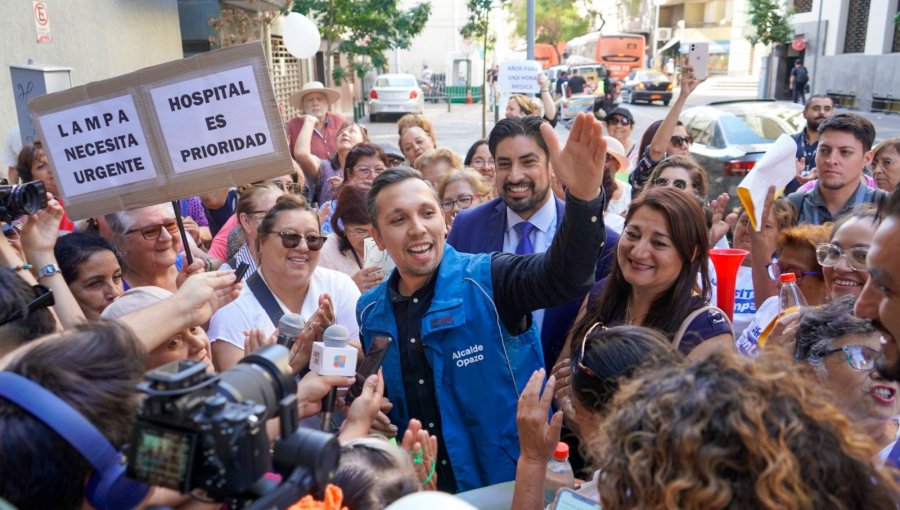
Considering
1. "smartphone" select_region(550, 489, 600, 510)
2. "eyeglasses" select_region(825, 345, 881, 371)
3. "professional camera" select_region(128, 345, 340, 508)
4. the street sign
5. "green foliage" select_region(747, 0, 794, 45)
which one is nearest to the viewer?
"professional camera" select_region(128, 345, 340, 508)

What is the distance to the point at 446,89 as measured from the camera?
37.4 metres

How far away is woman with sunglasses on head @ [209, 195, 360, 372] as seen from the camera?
3168mm

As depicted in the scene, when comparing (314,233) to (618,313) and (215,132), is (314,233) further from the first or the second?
(618,313)

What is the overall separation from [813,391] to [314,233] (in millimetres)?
2535

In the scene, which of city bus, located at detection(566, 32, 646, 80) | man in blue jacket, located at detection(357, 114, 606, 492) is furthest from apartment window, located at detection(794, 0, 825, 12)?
man in blue jacket, located at detection(357, 114, 606, 492)

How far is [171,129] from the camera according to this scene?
10.4 feet

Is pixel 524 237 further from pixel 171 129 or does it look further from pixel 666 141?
pixel 666 141

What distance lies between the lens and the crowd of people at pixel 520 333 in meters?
1.31

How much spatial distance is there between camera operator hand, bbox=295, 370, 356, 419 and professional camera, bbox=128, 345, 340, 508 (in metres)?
1.07

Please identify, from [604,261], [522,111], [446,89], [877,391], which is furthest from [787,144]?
[446,89]

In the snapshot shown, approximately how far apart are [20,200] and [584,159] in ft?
6.93

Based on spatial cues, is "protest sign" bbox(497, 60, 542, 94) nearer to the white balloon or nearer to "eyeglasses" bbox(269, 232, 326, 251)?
the white balloon

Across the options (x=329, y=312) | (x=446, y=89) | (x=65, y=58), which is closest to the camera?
(x=329, y=312)

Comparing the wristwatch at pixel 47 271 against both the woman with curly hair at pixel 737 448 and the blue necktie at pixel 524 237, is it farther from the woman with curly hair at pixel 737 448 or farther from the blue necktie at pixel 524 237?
the woman with curly hair at pixel 737 448
